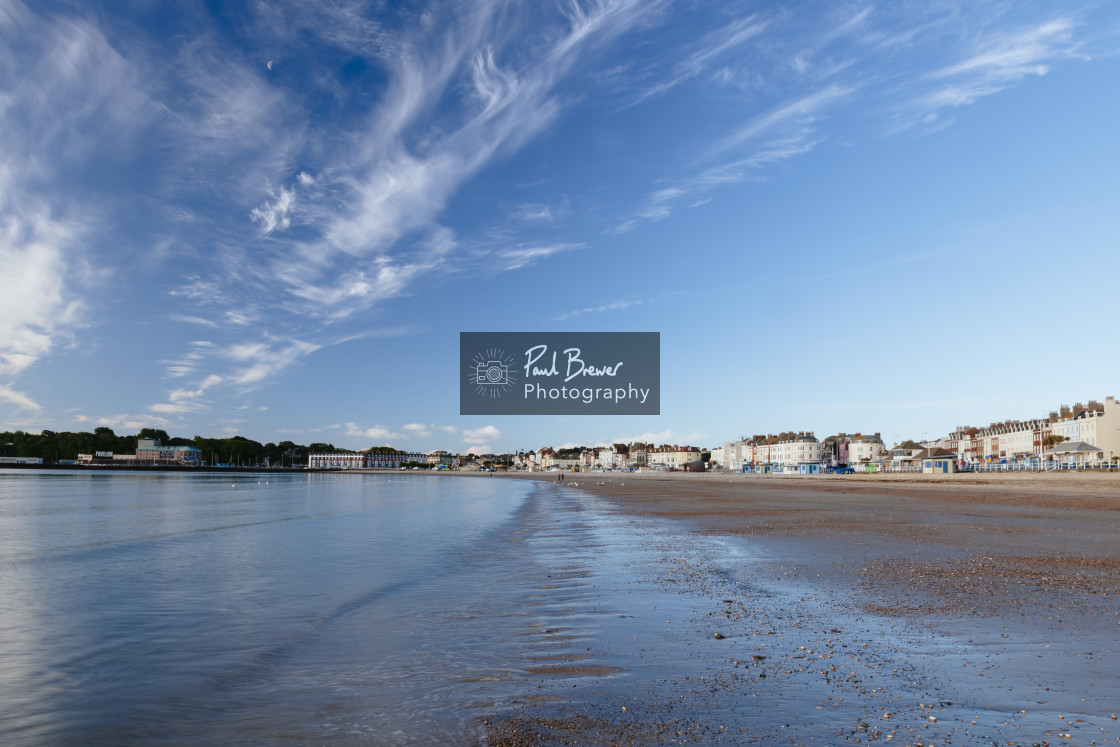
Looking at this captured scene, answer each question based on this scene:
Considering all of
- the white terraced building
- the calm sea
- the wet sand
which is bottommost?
the white terraced building

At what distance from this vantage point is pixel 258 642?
25.7ft

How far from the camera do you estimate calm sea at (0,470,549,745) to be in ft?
17.1

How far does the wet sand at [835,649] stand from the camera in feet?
14.5

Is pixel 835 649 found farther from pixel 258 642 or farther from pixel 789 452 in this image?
pixel 789 452

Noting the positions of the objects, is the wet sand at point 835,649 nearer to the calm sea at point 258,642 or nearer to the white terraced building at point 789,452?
the calm sea at point 258,642

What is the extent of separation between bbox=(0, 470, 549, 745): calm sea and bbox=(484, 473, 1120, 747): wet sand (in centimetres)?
95

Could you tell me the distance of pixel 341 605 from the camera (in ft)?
32.4

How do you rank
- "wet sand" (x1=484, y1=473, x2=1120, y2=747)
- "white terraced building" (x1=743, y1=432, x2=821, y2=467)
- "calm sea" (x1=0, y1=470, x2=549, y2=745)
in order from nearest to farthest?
"wet sand" (x1=484, y1=473, x2=1120, y2=747)
"calm sea" (x1=0, y1=470, x2=549, y2=745)
"white terraced building" (x1=743, y1=432, x2=821, y2=467)

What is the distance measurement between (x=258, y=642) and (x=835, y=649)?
6.56m

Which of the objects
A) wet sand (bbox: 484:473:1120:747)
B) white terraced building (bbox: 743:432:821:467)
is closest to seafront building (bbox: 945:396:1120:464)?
white terraced building (bbox: 743:432:821:467)

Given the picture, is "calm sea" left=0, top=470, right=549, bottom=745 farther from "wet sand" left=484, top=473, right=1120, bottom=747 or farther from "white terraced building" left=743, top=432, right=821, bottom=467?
"white terraced building" left=743, top=432, right=821, bottom=467

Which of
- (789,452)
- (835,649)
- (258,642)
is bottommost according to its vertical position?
(789,452)

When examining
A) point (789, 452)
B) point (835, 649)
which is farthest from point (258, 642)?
point (789, 452)

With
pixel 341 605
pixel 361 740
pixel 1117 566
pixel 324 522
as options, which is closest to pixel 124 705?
pixel 361 740
